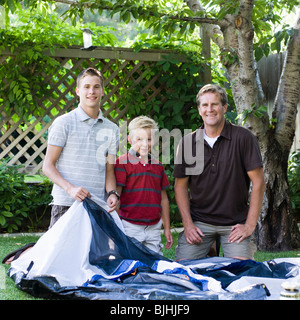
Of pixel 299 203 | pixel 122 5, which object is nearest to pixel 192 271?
pixel 122 5

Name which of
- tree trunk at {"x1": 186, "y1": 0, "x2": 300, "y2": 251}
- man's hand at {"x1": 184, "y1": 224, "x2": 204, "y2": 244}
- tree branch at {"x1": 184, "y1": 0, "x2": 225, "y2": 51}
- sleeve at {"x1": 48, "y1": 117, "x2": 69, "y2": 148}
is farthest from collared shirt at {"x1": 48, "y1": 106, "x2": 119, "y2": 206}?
tree branch at {"x1": 184, "y1": 0, "x2": 225, "y2": 51}

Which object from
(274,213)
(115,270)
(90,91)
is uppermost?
(90,91)

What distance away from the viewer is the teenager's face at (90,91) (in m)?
3.50

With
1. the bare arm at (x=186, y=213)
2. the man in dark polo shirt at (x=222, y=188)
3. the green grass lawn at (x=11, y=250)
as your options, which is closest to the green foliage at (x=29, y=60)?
the green grass lawn at (x=11, y=250)

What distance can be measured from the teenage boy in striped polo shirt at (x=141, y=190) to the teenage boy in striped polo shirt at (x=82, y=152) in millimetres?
125

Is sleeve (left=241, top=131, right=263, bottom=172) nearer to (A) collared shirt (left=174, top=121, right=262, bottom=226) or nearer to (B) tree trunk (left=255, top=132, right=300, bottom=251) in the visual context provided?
(A) collared shirt (left=174, top=121, right=262, bottom=226)

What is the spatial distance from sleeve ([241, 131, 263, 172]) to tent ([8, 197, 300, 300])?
0.64 m

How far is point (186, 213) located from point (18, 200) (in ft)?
7.83

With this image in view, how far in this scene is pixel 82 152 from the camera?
11.4 ft

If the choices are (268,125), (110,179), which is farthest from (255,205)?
(268,125)

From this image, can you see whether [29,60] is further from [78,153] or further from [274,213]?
[274,213]

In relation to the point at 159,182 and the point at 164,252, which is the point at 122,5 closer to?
the point at 159,182

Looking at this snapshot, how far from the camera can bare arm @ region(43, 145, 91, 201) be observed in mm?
3342

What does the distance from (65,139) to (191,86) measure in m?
3.39
